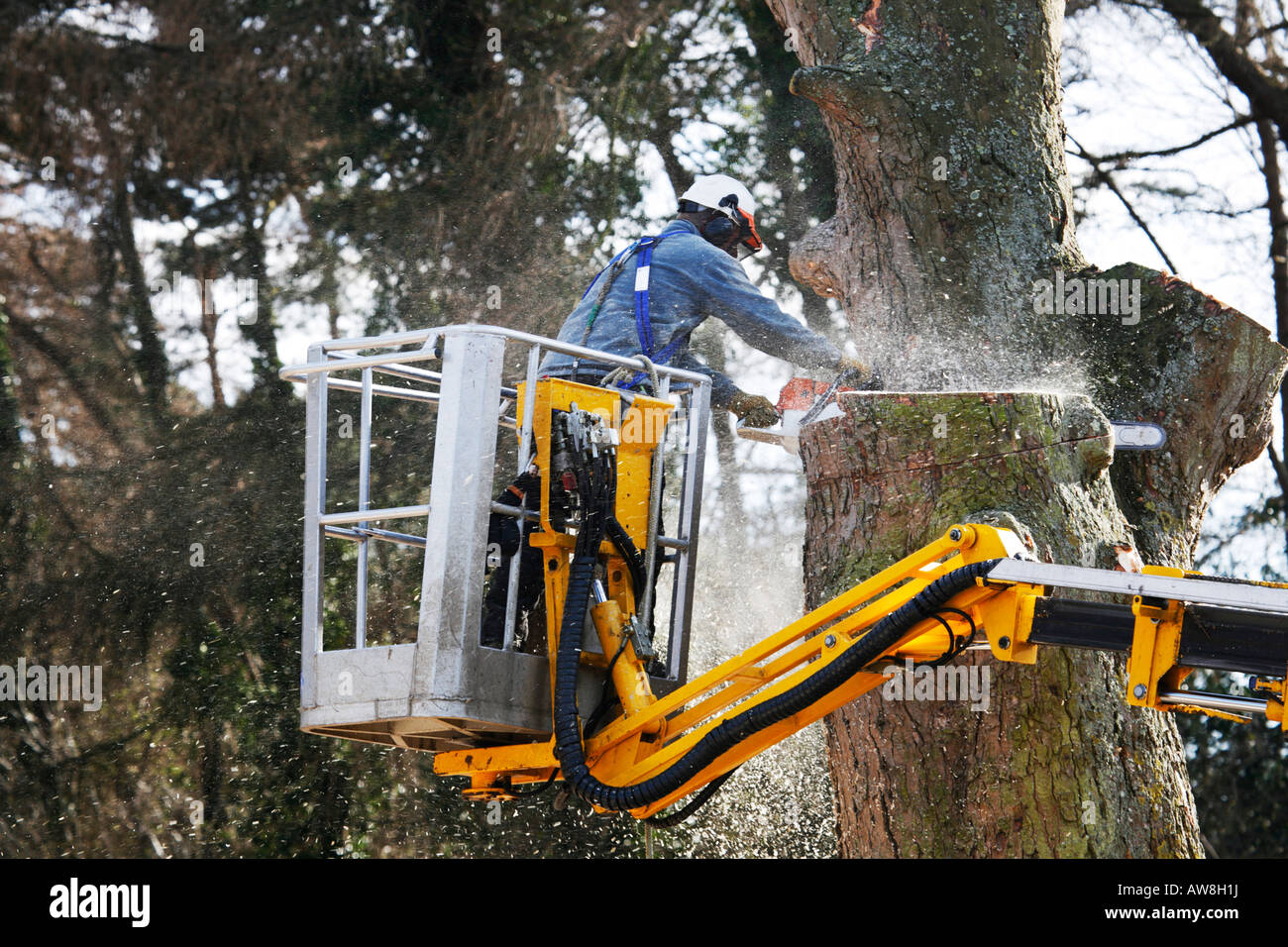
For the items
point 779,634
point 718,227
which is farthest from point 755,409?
point 779,634

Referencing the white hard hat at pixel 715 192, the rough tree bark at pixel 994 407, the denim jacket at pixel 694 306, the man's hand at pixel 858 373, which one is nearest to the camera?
the rough tree bark at pixel 994 407

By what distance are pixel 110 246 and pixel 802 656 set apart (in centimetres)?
844

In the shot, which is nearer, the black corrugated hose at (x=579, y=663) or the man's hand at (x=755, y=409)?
the black corrugated hose at (x=579, y=663)

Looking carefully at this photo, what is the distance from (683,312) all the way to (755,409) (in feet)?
1.73

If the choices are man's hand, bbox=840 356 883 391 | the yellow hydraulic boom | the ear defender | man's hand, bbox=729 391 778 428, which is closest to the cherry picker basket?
the yellow hydraulic boom

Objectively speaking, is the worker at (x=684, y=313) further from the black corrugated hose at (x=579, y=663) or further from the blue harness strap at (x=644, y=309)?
the black corrugated hose at (x=579, y=663)

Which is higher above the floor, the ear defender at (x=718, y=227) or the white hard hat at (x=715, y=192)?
the white hard hat at (x=715, y=192)

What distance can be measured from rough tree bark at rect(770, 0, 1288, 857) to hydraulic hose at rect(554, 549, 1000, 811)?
126cm

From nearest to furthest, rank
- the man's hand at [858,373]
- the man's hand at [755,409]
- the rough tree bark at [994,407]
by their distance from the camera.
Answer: the rough tree bark at [994,407]
the man's hand at [858,373]
the man's hand at [755,409]

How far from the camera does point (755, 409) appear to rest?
580cm

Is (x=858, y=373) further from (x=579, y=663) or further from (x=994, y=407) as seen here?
(x=579, y=663)

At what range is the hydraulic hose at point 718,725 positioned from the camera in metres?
3.69

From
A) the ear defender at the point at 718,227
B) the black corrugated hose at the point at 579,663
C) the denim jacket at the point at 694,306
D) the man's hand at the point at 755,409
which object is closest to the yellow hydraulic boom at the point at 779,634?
the black corrugated hose at the point at 579,663

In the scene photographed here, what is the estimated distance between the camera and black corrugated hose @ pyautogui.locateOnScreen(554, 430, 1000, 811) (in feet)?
12.2
